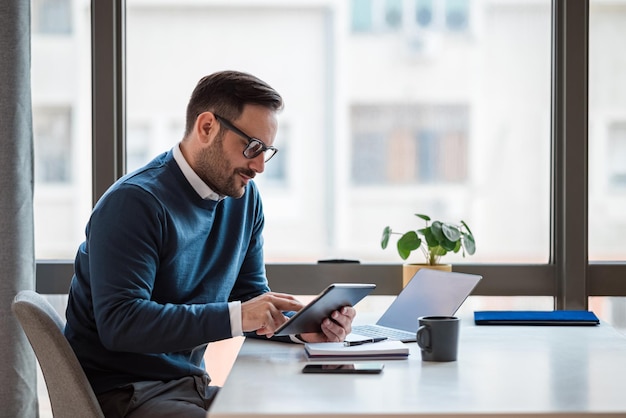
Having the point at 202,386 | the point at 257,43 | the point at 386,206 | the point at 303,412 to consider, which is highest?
the point at 257,43

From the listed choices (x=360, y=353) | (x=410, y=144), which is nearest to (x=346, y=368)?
(x=360, y=353)

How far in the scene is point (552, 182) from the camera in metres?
2.89

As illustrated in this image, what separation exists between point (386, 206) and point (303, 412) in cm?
173

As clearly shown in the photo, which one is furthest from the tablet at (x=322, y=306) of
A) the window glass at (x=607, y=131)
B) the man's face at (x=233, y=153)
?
the window glass at (x=607, y=131)

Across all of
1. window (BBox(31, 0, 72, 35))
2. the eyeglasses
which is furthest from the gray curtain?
the eyeglasses

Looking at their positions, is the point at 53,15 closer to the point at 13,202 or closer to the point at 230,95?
the point at 13,202

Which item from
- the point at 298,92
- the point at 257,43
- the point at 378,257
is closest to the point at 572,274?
the point at 378,257

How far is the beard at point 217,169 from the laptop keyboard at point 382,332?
1.61 ft

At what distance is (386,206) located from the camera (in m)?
2.94

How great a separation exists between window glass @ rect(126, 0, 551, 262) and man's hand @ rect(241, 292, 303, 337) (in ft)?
3.68

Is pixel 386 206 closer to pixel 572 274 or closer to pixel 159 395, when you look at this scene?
pixel 572 274

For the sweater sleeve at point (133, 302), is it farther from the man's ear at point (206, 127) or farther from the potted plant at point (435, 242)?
the potted plant at point (435, 242)

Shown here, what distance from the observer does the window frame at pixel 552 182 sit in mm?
2826

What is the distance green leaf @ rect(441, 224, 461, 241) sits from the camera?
2.54 metres
